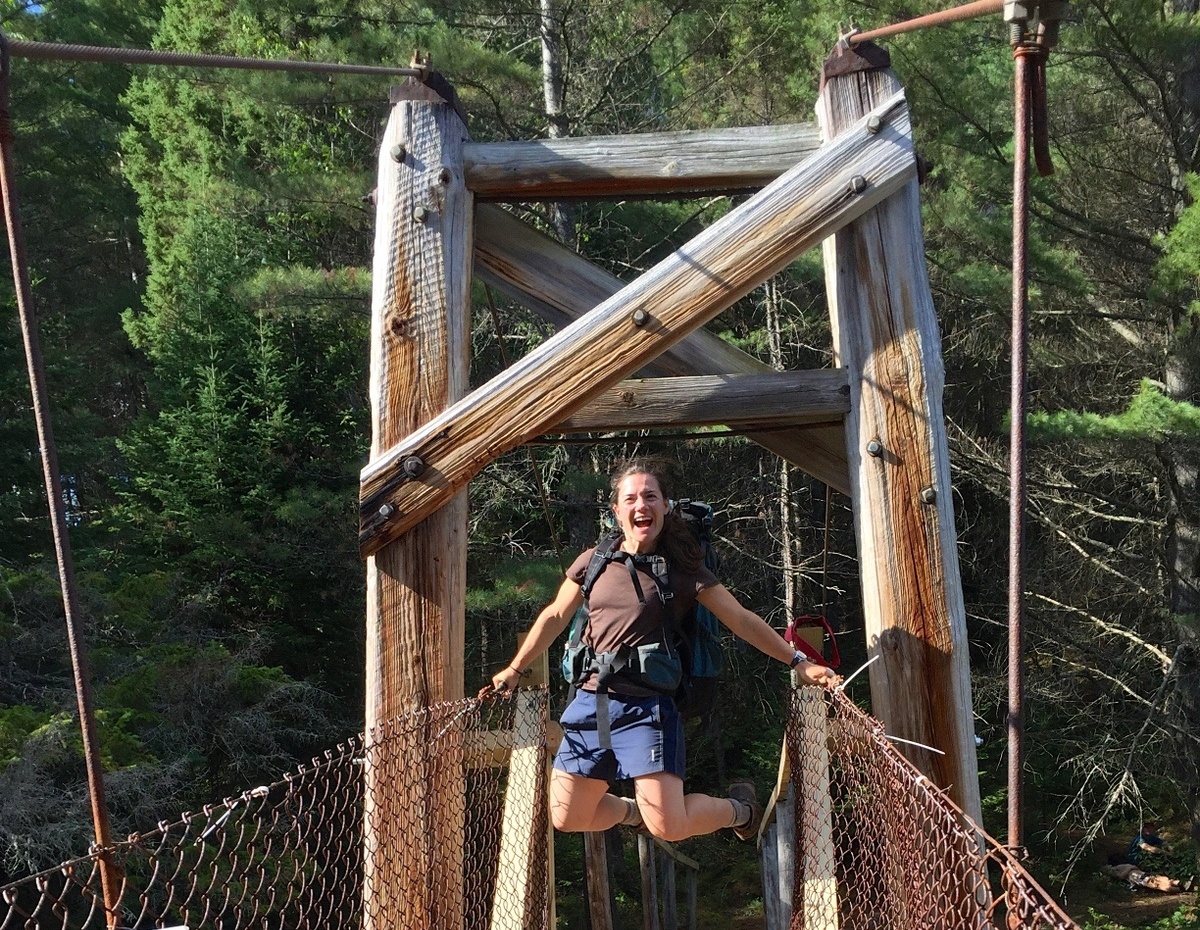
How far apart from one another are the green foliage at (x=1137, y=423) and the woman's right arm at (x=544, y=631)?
5.86m

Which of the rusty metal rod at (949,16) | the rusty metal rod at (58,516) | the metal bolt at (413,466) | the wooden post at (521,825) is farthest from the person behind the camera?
the wooden post at (521,825)

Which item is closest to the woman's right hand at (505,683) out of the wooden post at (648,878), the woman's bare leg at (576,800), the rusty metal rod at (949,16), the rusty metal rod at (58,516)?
the woman's bare leg at (576,800)

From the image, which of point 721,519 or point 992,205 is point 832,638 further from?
point 721,519

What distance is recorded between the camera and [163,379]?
1362 centimetres

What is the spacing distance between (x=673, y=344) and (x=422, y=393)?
707 mm

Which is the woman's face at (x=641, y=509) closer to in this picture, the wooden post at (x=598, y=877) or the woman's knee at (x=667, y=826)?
the woman's knee at (x=667, y=826)

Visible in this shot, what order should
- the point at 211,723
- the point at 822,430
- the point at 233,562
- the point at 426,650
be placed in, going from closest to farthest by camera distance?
the point at 426,650
the point at 822,430
the point at 211,723
the point at 233,562

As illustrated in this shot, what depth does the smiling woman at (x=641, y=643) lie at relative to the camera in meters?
3.31

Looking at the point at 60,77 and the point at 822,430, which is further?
the point at 60,77

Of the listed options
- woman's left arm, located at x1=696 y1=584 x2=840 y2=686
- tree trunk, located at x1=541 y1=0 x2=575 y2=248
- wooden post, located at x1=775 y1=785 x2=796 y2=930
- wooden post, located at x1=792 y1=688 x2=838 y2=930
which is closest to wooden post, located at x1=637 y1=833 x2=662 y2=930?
wooden post, located at x1=775 y1=785 x2=796 y2=930

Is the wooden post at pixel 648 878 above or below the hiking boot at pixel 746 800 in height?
below

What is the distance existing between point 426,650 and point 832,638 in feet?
4.39

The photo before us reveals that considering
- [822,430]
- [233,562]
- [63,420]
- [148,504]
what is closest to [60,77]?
[63,420]

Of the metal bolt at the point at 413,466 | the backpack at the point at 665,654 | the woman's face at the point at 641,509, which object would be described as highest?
the metal bolt at the point at 413,466
